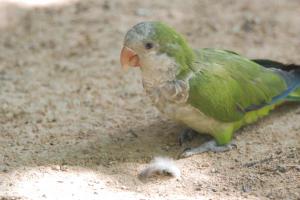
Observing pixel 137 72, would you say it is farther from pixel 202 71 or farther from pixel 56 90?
pixel 202 71

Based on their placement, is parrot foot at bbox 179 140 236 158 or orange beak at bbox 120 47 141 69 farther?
parrot foot at bbox 179 140 236 158

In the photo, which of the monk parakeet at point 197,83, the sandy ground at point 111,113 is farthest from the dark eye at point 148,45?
the sandy ground at point 111,113

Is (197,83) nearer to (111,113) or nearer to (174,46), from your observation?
(174,46)

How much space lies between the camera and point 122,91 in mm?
4934

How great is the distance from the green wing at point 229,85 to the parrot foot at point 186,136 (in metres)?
0.35

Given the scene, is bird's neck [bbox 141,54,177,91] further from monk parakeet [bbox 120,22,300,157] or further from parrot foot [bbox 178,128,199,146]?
parrot foot [bbox 178,128,199,146]

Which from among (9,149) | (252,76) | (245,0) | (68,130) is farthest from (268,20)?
(9,149)

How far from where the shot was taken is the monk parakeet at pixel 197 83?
382 centimetres

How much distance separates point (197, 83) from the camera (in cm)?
389

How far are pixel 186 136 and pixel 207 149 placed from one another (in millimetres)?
260

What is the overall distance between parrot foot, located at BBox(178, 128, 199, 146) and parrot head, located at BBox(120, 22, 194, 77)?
22.8 inches

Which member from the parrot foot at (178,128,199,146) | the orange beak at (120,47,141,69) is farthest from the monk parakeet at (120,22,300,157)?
the parrot foot at (178,128,199,146)

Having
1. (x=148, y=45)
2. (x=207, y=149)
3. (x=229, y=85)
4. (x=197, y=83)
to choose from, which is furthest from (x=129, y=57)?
(x=207, y=149)

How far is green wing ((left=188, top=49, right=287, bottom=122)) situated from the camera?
3.91m
